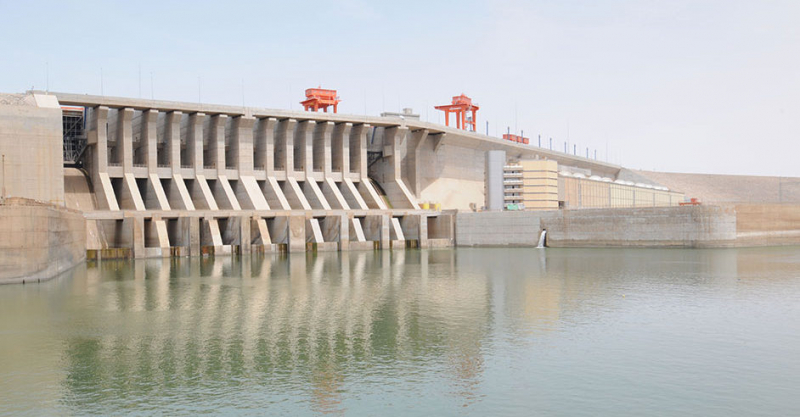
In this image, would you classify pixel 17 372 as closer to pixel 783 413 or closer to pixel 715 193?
pixel 783 413

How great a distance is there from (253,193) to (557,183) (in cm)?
3849

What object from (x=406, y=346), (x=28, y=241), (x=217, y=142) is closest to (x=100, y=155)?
(x=217, y=142)

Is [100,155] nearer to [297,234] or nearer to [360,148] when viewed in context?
[297,234]

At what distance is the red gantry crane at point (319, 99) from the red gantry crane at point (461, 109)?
60.6 feet

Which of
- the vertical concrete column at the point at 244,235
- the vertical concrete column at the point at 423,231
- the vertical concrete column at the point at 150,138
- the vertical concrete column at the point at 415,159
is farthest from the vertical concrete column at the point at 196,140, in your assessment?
the vertical concrete column at the point at 415,159

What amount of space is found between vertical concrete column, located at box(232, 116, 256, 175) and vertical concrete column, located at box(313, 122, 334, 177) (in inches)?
350

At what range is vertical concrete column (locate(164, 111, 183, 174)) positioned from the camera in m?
65.9

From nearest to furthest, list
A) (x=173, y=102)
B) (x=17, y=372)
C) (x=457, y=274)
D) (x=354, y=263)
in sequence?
(x=17, y=372) < (x=457, y=274) < (x=354, y=263) < (x=173, y=102)

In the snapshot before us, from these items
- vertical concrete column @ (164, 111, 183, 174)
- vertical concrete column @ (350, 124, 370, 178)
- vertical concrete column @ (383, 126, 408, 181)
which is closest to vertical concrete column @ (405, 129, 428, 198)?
vertical concrete column @ (383, 126, 408, 181)

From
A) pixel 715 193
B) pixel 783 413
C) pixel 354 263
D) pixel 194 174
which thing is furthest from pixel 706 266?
pixel 715 193

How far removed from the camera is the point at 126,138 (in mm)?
63188

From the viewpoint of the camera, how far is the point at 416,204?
77312 mm

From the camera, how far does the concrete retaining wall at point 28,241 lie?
35.2 m

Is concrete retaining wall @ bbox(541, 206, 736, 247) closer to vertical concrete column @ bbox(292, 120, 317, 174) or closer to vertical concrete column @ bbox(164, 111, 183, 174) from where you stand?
vertical concrete column @ bbox(292, 120, 317, 174)
